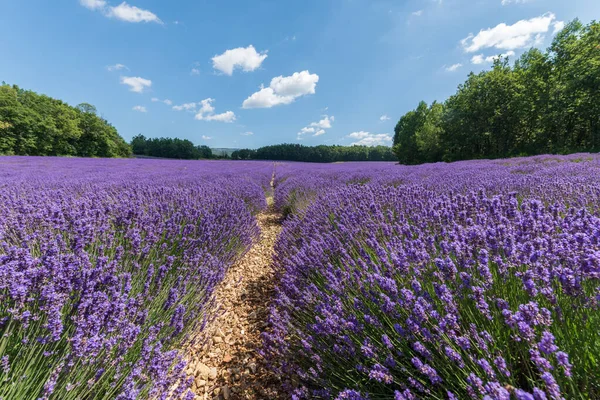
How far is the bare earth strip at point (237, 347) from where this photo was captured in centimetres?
150

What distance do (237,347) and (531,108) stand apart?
2353cm

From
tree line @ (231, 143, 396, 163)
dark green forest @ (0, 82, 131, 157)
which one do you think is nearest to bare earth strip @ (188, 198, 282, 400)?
dark green forest @ (0, 82, 131, 157)

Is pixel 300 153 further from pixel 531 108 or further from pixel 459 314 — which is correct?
pixel 459 314

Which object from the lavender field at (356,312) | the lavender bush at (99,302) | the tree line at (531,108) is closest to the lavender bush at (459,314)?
the lavender field at (356,312)

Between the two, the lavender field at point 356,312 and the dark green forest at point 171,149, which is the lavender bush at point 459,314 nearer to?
the lavender field at point 356,312

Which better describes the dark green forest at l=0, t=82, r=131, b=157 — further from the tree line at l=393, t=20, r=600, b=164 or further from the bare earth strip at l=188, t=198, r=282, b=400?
the tree line at l=393, t=20, r=600, b=164

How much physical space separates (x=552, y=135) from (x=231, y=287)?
23455 millimetres

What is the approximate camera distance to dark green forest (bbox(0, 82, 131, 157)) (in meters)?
23.3

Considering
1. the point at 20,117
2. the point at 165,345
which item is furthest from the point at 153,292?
the point at 20,117

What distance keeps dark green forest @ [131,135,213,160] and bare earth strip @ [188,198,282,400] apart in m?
46.9

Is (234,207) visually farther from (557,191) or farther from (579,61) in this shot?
(579,61)

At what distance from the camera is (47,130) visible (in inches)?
1006

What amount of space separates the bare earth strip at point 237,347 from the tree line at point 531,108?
1829 cm

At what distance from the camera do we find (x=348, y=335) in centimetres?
115
